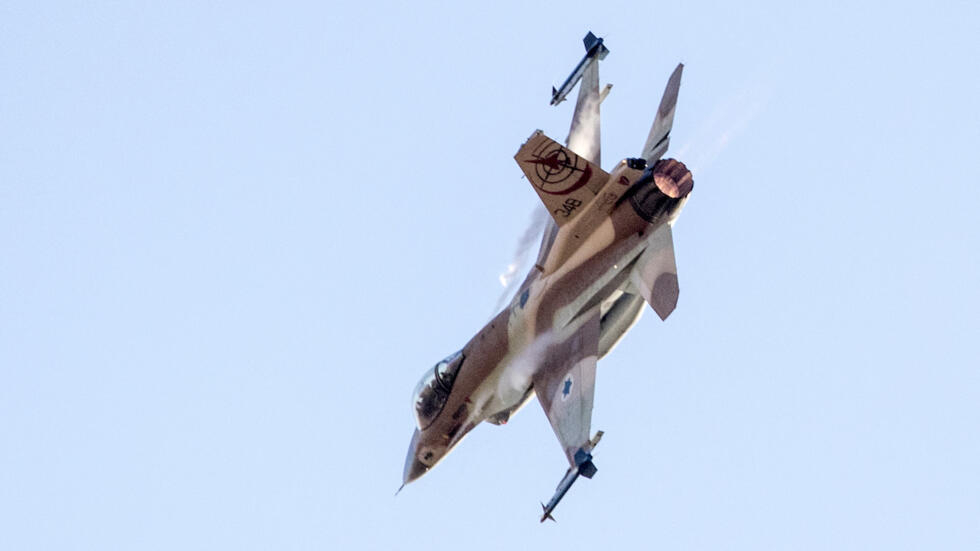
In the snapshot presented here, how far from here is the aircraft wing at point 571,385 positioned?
3306 cm

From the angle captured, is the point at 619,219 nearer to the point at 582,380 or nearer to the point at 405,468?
the point at 582,380

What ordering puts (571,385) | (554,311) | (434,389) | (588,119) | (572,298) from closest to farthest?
1. (571,385)
2. (572,298)
3. (554,311)
4. (434,389)
5. (588,119)

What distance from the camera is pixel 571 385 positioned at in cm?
3372

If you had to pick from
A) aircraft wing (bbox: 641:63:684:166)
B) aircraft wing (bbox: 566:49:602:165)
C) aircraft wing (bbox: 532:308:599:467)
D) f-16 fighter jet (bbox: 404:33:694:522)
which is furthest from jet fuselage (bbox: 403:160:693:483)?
aircraft wing (bbox: 566:49:602:165)

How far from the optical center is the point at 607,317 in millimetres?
34562

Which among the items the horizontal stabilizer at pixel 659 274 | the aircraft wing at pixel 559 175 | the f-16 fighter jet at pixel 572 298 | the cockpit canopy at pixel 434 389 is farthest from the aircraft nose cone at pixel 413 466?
the horizontal stabilizer at pixel 659 274

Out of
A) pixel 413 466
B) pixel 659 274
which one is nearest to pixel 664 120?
pixel 659 274

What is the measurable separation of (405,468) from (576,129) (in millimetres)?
7995

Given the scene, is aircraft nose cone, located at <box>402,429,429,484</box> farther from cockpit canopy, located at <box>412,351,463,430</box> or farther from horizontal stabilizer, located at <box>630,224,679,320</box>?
horizontal stabilizer, located at <box>630,224,679,320</box>

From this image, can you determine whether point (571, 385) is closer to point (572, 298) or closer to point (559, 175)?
point (572, 298)

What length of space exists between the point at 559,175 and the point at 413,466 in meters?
7.51

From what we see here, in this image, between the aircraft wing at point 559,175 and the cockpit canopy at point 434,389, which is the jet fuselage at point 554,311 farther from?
the aircraft wing at point 559,175

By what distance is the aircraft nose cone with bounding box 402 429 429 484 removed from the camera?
120 ft

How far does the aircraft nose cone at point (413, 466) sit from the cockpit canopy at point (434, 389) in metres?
0.55
